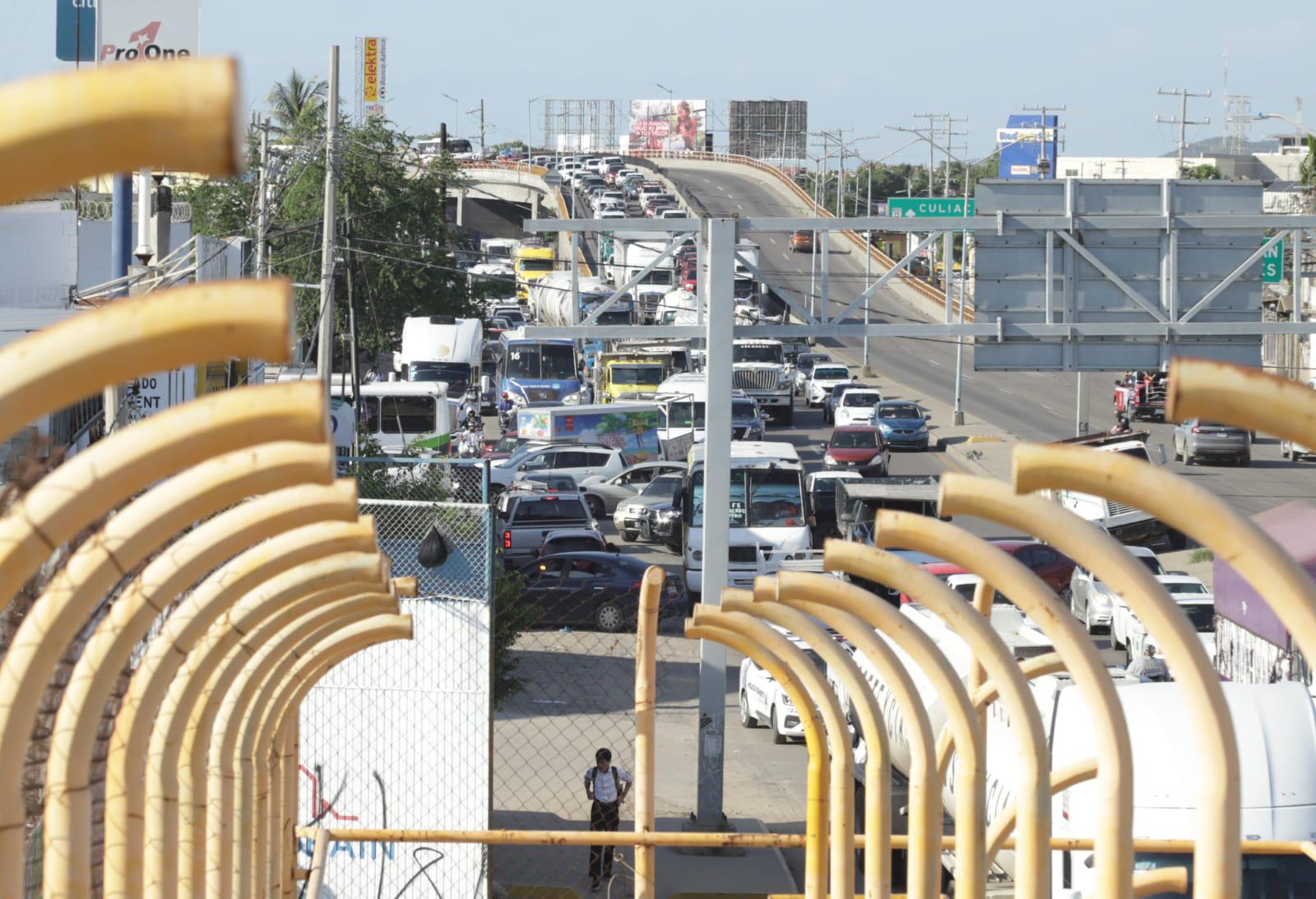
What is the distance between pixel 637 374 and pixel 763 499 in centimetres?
2101

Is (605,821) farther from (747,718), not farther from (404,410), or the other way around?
(404,410)

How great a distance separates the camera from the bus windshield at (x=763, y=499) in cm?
2859

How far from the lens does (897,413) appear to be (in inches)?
1801

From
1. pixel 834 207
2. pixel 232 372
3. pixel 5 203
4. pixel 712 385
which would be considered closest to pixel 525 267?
pixel 834 207

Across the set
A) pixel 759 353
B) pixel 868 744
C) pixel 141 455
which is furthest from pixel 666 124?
pixel 141 455

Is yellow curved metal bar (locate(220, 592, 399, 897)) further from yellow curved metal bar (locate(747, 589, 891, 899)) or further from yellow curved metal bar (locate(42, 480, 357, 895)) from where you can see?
yellow curved metal bar (locate(747, 589, 891, 899))

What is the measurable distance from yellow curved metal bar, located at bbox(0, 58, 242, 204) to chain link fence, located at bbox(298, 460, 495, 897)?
26.4ft

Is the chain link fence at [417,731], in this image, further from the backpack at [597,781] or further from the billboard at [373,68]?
the billboard at [373,68]

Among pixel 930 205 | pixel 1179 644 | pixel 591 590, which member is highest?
pixel 930 205

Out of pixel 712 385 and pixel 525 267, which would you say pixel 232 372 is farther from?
pixel 525 267

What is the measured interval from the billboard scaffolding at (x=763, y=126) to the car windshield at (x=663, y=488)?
139231 mm

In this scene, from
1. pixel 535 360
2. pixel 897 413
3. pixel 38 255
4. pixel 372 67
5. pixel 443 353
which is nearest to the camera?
pixel 38 255

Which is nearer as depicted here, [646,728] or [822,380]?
[646,728]

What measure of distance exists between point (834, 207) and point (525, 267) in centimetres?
3176
